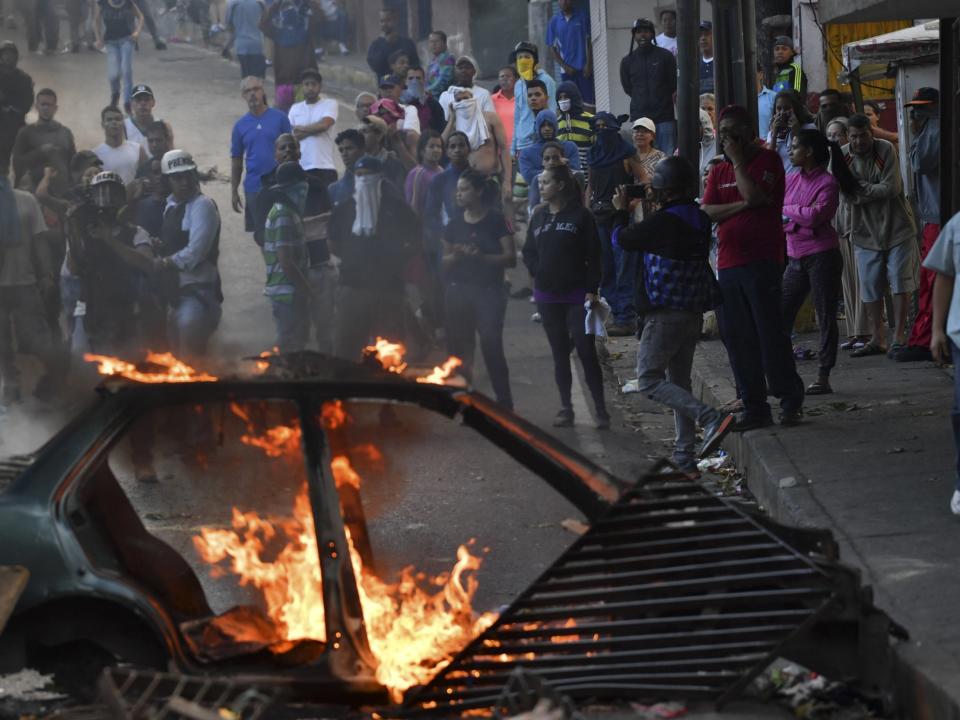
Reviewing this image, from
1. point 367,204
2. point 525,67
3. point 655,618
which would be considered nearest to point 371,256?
point 367,204

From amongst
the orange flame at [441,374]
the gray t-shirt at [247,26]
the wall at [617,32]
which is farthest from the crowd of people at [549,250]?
the gray t-shirt at [247,26]

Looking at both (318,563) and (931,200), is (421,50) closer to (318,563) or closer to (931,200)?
(931,200)

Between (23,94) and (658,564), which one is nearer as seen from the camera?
(658,564)

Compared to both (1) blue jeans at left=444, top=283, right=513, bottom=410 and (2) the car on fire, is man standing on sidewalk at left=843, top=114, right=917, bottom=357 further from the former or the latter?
(2) the car on fire

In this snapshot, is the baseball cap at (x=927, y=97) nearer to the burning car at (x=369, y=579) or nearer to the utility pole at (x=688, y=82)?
the utility pole at (x=688, y=82)

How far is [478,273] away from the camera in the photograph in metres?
11.6

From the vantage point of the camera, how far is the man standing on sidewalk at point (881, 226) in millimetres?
12062

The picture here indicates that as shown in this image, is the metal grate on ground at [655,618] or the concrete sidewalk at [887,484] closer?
the metal grate on ground at [655,618]

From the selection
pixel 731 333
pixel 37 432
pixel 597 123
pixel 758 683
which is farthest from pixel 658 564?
pixel 597 123

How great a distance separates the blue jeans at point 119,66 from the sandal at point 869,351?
12.4m

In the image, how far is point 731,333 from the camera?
9828 mm

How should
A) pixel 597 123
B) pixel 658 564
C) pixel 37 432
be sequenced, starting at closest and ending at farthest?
pixel 658 564 < pixel 37 432 < pixel 597 123

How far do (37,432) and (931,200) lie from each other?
260 inches

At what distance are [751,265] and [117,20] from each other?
1408cm
